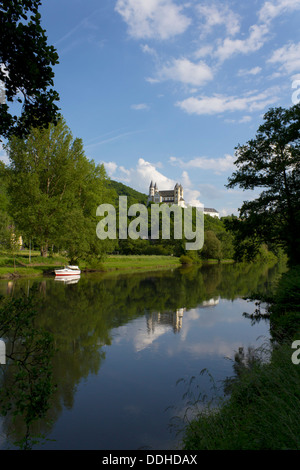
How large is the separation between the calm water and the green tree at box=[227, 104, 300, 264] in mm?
4992

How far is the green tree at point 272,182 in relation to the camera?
55.0 ft

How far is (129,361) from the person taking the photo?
11453 mm

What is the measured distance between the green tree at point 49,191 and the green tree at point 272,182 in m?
27.5

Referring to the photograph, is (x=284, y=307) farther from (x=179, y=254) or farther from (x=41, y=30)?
(x=179, y=254)

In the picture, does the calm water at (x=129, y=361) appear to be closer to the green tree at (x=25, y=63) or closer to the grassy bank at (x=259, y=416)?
the grassy bank at (x=259, y=416)

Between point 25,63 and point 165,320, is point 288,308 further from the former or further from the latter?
point 25,63

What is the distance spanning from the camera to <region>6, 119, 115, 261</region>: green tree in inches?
1578

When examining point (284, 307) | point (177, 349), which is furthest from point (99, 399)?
point (284, 307)

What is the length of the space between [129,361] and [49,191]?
124 feet

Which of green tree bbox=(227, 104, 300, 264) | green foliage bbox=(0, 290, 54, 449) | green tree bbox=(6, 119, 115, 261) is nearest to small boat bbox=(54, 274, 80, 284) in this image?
green tree bbox=(6, 119, 115, 261)

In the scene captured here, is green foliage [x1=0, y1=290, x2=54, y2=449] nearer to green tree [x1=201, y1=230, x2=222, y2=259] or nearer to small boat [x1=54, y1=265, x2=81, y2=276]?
small boat [x1=54, y1=265, x2=81, y2=276]

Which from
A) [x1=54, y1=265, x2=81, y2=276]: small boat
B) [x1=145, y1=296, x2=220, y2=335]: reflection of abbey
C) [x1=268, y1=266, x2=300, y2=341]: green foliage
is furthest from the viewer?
[x1=54, y1=265, x2=81, y2=276]: small boat

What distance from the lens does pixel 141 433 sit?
6844mm
